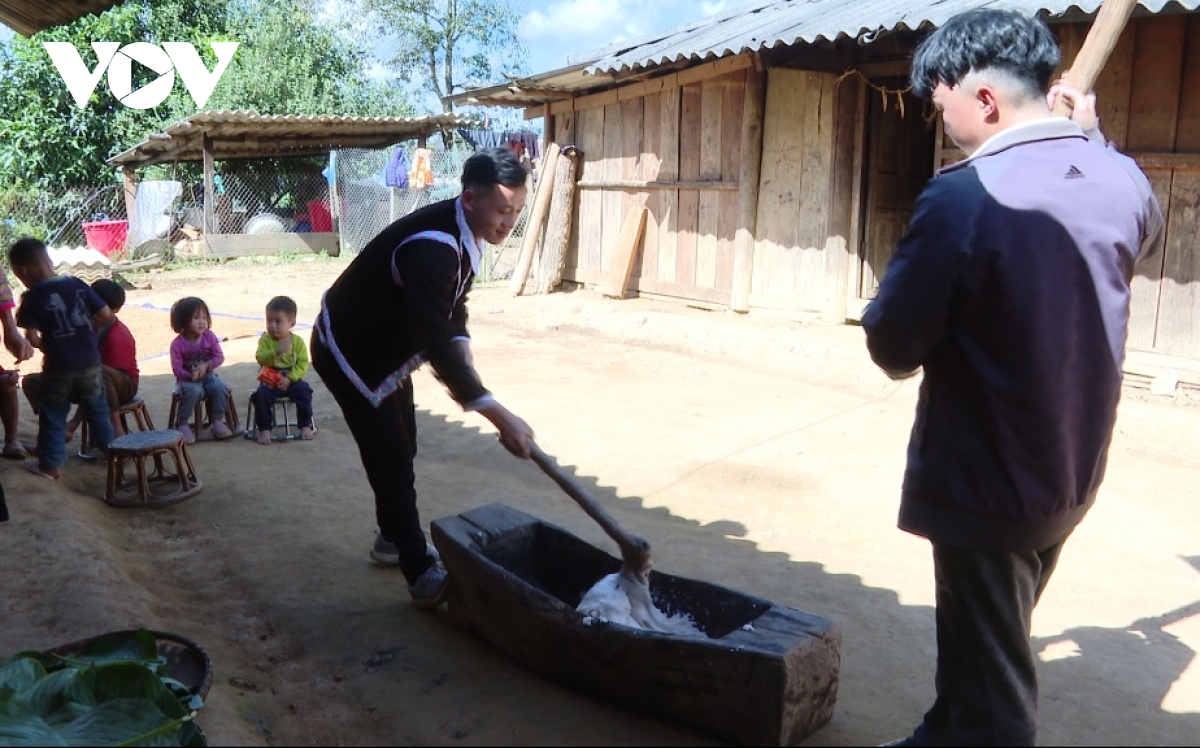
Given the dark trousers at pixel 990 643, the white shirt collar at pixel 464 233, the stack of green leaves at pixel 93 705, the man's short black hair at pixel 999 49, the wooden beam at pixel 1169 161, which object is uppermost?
the wooden beam at pixel 1169 161

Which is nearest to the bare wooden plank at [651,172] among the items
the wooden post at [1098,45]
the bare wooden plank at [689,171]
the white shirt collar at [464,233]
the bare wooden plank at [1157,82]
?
the bare wooden plank at [689,171]

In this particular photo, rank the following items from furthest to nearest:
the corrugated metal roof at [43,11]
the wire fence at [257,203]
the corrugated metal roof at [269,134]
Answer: the wire fence at [257,203] < the corrugated metal roof at [269,134] < the corrugated metal roof at [43,11]

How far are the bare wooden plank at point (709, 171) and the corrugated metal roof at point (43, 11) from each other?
21.2ft

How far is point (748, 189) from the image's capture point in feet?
33.7

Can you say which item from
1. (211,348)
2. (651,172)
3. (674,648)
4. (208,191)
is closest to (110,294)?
(211,348)

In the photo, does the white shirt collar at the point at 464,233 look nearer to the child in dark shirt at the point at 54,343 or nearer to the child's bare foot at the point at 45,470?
the child in dark shirt at the point at 54,343

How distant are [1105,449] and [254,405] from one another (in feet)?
18.4

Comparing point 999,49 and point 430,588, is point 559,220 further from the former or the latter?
point 999,49

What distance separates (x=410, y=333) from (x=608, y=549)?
1700 mm

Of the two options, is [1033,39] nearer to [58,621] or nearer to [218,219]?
[58,621]

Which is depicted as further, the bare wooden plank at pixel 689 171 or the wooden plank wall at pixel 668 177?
the bare wooden plank at pixel 689 171

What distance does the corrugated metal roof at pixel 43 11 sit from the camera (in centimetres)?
549

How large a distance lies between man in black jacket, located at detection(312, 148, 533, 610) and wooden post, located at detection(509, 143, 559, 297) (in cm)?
930

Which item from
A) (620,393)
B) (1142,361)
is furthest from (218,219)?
(1142,361)
